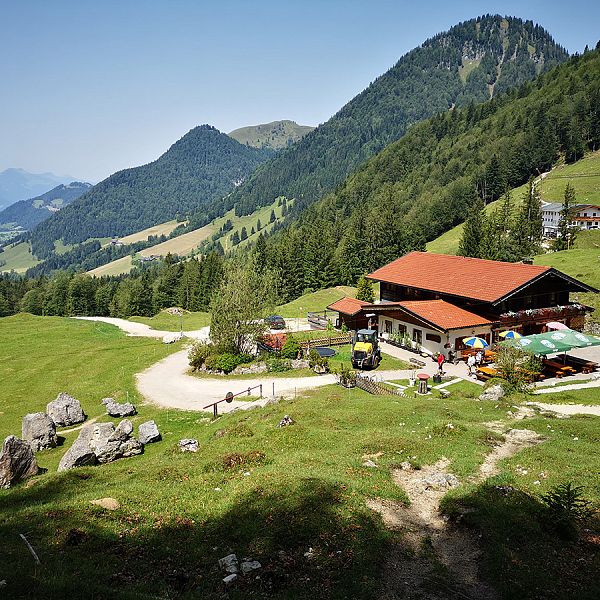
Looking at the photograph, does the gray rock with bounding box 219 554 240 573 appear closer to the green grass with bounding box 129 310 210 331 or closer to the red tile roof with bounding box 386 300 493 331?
the red tile roof with bounding box 386 300 493 331

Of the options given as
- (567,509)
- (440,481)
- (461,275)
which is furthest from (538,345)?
(567,509)

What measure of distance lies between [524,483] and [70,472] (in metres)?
18.9

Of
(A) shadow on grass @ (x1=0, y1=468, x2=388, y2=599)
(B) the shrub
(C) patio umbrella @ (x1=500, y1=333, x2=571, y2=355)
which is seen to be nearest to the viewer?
(A) shadow on grass @ (x1=0, y1=468, x2=388, y2=599)

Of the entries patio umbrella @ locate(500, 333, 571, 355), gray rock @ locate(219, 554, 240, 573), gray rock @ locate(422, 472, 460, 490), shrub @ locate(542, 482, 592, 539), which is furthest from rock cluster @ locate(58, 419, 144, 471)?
patio umbrella @ locate(500, 333, 571, 355)

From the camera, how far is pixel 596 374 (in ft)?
125

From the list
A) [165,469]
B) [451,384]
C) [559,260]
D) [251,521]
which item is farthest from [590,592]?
[559,260]

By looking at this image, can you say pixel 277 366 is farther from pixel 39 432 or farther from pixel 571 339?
pixel 571 339

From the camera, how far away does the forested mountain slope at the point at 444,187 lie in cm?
10769

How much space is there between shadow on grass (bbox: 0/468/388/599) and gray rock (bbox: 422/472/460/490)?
3.65 m

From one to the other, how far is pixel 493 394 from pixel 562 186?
13611 centimetres

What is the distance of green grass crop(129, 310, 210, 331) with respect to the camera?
7656cm

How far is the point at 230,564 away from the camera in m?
12.5

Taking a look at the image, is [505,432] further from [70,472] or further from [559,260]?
[559,260]

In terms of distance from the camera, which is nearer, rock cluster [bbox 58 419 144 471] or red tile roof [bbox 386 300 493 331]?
rock cluster [bbox 58 419 144 471]
